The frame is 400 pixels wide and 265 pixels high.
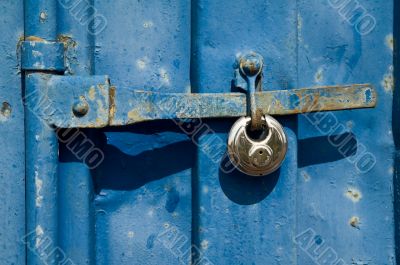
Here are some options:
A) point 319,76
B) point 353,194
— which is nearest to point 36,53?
point 319,76

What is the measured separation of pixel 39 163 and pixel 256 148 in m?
0.34

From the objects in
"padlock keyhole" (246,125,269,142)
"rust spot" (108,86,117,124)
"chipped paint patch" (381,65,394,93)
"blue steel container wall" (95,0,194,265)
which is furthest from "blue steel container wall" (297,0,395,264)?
"rust spot" (108,86,117,124)

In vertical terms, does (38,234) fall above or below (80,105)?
below

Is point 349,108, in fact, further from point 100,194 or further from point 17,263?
point 17,263

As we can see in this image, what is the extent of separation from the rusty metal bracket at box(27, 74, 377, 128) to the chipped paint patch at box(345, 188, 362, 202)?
160mm

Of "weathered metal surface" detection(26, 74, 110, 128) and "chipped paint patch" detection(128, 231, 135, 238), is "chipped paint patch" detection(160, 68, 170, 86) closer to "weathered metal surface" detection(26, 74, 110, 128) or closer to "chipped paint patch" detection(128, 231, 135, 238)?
"weathered metal surface" detection(26, 74, 110, 128)

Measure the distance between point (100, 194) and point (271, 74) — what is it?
0.35 metres

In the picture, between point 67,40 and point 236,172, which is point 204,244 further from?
point 67,40

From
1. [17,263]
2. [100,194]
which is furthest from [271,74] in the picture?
[17,263]

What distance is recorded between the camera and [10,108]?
89 cm

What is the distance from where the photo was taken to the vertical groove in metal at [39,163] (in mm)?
865

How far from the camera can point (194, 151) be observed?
950 mm

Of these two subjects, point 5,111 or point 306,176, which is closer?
point 5,111

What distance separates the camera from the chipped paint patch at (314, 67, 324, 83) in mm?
1006
